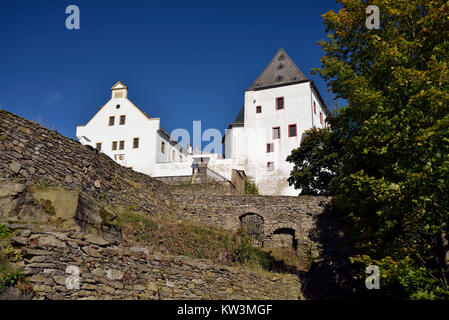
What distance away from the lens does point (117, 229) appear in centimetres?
1242

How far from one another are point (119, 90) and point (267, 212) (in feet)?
96.0

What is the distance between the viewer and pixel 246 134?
1736 inches

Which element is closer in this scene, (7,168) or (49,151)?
(7,168)

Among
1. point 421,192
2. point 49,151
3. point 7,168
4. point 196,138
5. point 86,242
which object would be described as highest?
point 196,138

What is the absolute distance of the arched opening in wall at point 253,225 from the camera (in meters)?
19.2

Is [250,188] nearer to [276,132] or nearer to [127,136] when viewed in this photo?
[276,132]

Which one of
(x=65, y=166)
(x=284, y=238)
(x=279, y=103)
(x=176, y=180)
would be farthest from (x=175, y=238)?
(x=279, y=103)

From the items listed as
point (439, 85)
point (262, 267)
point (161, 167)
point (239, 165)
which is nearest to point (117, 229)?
point (262, 267)

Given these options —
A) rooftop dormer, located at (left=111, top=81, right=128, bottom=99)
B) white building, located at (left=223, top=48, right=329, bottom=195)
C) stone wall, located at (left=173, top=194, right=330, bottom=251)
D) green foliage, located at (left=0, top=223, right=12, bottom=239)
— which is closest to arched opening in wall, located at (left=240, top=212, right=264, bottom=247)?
stone wall, located at (left=173, top=194, right=330, bottom=251)

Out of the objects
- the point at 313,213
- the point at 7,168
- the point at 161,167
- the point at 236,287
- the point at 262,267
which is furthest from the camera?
the point at 161,167

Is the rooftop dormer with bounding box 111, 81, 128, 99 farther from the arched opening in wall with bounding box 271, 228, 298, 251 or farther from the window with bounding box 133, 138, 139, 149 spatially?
the arched opening in wall with bounding box 271, 228, 298, 251

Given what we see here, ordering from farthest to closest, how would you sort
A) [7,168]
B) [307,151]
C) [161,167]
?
[161,167]
[307,151]
[7,168]

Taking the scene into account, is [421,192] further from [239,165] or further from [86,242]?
[239,165]

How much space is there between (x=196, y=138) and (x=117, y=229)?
31.0 meters
